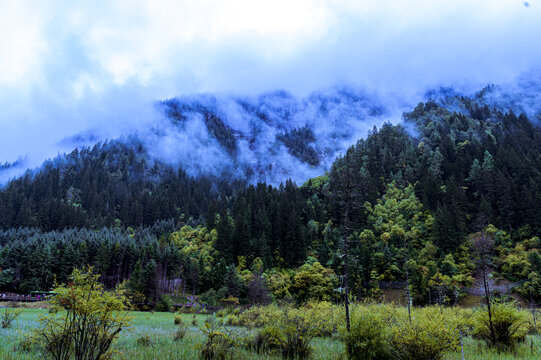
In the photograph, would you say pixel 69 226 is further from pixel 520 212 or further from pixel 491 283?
pixel 520 212

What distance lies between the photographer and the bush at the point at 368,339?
14.4 m

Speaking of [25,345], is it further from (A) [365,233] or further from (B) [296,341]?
(A) [365,233]

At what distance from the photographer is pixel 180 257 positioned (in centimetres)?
8069

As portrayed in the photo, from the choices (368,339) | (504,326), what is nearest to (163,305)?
(368,339)

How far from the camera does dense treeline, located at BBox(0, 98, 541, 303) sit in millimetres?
65562

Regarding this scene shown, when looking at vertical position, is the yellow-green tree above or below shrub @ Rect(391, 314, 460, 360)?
below

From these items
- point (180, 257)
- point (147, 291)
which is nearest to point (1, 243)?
point (180, 257)

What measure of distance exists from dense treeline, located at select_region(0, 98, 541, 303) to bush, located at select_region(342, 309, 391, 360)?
25036 mm

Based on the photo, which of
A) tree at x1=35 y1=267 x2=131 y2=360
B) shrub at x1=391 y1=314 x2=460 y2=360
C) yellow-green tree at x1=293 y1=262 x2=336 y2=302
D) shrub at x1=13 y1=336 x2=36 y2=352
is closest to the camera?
tree at x1=35 y1=267 x2=131 y2=360

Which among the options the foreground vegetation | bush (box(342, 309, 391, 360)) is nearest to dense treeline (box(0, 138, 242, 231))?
the foreground vegetation

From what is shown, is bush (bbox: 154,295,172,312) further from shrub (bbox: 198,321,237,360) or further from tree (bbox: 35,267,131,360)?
tree (bbox: 35,267,131,360)

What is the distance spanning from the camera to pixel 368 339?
1460 cm

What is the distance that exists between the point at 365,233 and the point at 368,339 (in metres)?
70.7

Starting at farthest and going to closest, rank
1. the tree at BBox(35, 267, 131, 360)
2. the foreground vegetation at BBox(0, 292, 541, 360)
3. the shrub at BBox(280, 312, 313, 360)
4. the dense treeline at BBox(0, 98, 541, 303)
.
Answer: the dense treeline at BBox(0, 98, 541, 303)
the shrub at BBox(280, 312, 313, 360)
the foreground vegetation at BBox(0, 292, 541, 360)
the tree at BBox(35, 267, 131, 360)
